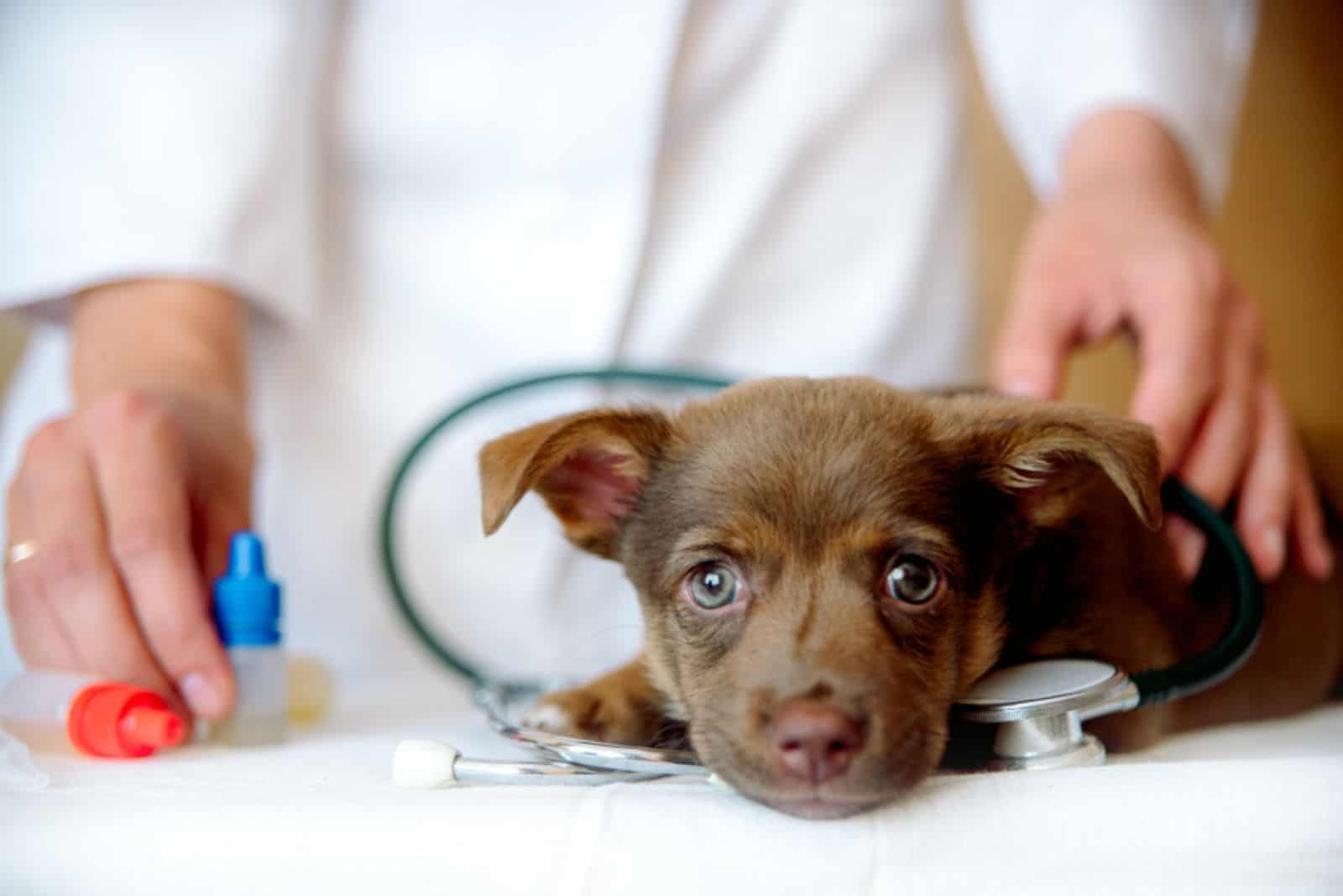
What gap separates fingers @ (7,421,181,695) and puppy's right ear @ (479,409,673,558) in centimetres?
63

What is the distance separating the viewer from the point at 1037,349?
2.38m

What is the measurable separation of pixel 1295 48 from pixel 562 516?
14.7 feet

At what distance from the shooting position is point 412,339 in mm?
2662

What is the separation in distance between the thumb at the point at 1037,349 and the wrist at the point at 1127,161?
13.0 inches

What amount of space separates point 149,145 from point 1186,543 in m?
2.26

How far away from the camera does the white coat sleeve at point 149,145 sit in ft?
7.13

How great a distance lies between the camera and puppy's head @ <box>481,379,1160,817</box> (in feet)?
4.64

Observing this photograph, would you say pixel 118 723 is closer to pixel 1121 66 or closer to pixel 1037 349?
pixel 1037 349

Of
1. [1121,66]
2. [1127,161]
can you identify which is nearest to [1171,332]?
[1127,161]

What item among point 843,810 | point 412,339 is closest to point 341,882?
point 843,810

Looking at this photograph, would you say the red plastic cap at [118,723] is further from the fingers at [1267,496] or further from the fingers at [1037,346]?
the fingers at [1267,496]

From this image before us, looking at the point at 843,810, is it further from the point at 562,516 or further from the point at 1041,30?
the point at 1041,30

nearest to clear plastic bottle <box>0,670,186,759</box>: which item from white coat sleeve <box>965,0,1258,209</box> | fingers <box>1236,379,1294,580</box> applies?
fingers <box>1236,379,1294,580</box>

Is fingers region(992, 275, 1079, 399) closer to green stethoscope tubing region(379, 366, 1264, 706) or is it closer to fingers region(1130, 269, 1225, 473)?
fingers region(1130, 269, 1225, 473)
